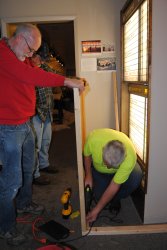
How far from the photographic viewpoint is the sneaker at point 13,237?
5.77 feet

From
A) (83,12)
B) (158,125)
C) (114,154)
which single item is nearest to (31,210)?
(114,154)

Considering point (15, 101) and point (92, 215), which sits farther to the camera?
point (92, 215)

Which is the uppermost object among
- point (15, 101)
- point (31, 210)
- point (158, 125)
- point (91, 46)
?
point (91, 46)

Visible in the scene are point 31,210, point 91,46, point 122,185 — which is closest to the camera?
point 122,185

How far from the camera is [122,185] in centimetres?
203

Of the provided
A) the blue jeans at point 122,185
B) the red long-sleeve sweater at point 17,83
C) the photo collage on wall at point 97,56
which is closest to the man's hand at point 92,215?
the blue jeans at point 122,185

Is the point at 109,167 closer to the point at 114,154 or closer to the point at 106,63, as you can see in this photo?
the point at 114,154

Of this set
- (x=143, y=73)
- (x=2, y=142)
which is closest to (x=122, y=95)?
(x=143, y=73)

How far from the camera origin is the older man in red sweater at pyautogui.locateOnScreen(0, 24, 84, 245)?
1521 millimetres

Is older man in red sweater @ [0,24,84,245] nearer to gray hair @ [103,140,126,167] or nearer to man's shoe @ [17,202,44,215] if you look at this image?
man's shoe @ [17,202,44,215]

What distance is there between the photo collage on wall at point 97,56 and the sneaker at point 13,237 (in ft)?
6.44

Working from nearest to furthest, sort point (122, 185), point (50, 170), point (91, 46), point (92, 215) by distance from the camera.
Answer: point (92, 215) → point (122, 185) → point (91, 46) → point (50, 170)

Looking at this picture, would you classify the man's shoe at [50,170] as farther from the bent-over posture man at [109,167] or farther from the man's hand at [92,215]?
the man's hand at [92,215]

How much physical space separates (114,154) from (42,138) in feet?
4.52
